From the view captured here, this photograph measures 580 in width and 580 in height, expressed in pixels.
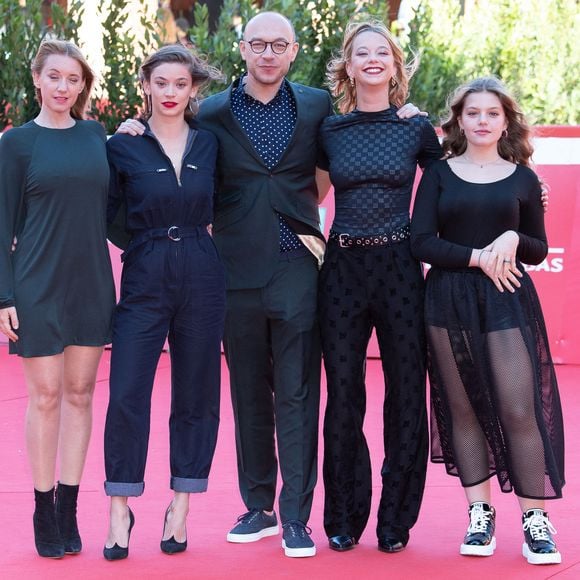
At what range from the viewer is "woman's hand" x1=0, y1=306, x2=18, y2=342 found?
4340 millimetres

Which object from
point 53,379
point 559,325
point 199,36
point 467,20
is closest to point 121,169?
point 53,379

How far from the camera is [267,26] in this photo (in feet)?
15.5

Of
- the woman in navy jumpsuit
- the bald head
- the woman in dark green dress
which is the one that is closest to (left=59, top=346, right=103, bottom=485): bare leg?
the woman in dark green dress

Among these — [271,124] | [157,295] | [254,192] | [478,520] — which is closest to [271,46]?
[271,124]

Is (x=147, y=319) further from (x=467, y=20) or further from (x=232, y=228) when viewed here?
(x=467, y=20)

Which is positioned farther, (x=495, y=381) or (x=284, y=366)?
(x=284, y=366)

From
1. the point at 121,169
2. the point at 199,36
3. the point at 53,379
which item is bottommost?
the point at 53,379

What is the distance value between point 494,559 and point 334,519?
2.05 feet

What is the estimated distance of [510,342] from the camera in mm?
4488

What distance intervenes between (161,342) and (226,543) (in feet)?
2.86

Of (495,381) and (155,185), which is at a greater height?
(155,185)

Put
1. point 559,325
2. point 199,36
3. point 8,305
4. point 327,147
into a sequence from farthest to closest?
point 199,36, point 559,325, point 327,147, point 8,305

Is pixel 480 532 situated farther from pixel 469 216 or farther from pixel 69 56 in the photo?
pixel 69 56

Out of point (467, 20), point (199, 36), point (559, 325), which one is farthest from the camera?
point (467, 20)
